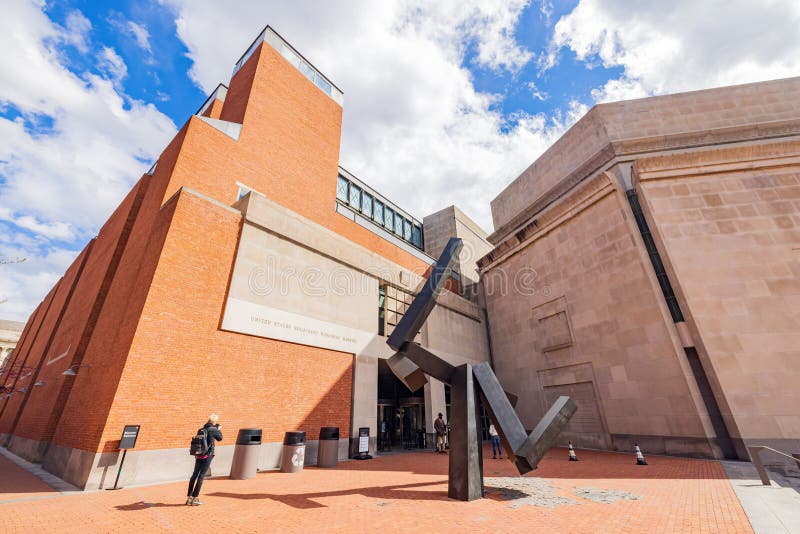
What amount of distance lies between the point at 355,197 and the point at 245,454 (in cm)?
1891

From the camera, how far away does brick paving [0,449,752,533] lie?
5.05m

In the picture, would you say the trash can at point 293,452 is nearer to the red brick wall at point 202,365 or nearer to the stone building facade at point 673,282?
the red brick wall at point 202,365

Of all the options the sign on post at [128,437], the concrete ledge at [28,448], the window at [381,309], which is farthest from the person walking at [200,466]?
the window at [381,309]

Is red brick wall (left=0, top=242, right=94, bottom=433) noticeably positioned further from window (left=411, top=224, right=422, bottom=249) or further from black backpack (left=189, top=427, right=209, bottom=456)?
window (left=411, top=224, right=422, bottom=249)

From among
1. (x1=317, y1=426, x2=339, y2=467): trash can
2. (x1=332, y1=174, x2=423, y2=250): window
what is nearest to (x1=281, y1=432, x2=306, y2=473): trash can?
(x1=317, y1=426, x2=339, y2=467): trash can

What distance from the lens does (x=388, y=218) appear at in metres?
28.3

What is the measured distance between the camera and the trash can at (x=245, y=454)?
30.3ft

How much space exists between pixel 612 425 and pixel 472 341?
938 cm

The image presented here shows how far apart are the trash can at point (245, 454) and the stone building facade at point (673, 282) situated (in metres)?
15.6

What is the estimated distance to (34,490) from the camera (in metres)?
7.74

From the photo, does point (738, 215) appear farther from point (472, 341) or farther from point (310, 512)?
point (310, 512)

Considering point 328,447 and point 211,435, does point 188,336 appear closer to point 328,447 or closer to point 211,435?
point 211,435

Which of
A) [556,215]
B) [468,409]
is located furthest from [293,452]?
[556,215]

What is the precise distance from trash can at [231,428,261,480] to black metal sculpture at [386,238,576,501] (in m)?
5.12
